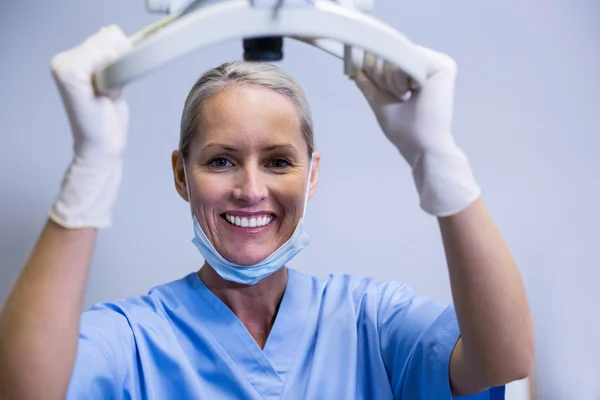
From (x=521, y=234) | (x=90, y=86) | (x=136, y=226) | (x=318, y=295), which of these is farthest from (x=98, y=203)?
(x=521, y=234)

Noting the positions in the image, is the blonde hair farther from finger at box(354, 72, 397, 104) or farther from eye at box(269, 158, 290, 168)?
finger at box(354, 72, 397, 104)

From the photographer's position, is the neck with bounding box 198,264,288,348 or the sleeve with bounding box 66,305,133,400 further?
the neck with bounding box 198,264,288,348

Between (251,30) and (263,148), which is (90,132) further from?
(263,148)

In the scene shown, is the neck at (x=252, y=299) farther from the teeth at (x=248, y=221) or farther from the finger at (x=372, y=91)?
the finger at (x=372, y=91)

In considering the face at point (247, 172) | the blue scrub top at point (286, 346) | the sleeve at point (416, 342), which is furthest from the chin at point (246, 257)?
the sleeve at point (416, 342)

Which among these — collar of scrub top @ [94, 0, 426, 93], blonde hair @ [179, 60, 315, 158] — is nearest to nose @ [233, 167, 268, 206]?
blonde hair @ [179, 60, 315, 158]

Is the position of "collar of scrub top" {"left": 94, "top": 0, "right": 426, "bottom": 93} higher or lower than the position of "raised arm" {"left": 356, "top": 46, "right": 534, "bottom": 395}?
higher

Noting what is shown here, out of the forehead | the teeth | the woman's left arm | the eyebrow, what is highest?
the forehead

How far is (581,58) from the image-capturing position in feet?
5.16

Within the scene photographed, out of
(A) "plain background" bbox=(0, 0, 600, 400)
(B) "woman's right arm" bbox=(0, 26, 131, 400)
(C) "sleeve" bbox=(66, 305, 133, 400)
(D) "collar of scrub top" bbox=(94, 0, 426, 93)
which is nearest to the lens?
(D) "collar of scrub top" bbox=(94, 0, 426, 93)

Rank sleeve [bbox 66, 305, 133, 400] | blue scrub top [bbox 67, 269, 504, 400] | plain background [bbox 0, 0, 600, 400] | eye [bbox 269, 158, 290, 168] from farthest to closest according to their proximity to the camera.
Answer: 1. plain background [bbox 0, 0, 600, 400]
2. eye [bbox 269, 158, 290, 168]
3. blue scrub top [bbox 67, 269, 504, 400]
4. sleeve [bbox 66, 305, 133, 400]

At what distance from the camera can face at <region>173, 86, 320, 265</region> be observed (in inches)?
43.1

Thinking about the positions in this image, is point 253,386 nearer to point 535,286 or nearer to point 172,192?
point 172,192

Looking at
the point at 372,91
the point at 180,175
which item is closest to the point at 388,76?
the point at 372,91
